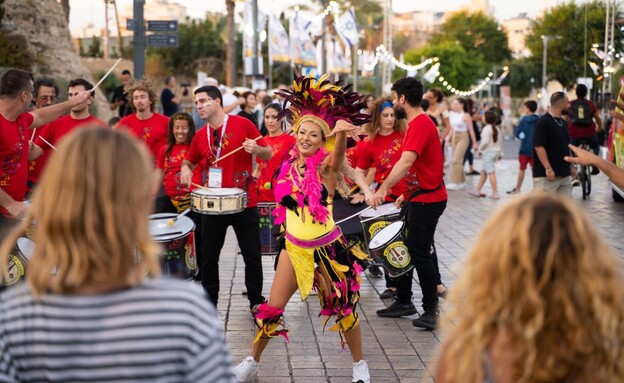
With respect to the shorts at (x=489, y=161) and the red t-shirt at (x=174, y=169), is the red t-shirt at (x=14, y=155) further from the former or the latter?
the shorts at (x=489, y=161)

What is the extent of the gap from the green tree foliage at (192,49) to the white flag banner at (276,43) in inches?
1245

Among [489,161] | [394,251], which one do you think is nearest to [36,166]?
[394,251]

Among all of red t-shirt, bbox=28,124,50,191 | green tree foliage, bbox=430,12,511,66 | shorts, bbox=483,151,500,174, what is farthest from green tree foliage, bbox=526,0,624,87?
red t-shirt, bbox=28,124,50,191

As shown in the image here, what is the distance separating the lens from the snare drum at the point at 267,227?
850 cm

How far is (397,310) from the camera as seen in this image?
7805 millimetres

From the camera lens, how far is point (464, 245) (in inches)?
452

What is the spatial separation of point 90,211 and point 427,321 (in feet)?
17.3

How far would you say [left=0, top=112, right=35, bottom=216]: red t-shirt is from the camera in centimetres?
615

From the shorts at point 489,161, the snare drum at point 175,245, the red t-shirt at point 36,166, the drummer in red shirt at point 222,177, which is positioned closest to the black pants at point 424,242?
the drummer in red shirt at point 222,177

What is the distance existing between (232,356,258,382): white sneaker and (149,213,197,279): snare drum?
1.20 meters

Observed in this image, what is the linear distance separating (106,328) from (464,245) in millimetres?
9463

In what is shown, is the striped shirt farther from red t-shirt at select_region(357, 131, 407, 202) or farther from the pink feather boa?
red t-shirt at select_region(357, 131, 407, 202)

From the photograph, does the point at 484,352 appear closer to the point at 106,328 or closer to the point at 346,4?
the point at 106,328

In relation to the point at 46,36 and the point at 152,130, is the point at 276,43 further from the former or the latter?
the point at 152,130
